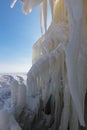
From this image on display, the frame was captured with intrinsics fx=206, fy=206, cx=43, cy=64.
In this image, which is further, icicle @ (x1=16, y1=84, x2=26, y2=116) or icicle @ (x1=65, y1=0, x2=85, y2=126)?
icicle @ (x1=16, y1=84, x2=26, y2=116)

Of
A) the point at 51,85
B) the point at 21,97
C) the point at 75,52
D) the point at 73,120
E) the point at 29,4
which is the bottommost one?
the point at 73,120

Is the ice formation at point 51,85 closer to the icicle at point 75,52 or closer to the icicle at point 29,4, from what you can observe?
the icicle at point 29,4

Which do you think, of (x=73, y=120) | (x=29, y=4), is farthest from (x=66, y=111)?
(x=29, y=4)

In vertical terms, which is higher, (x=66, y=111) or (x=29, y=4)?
(x=29, y=4)

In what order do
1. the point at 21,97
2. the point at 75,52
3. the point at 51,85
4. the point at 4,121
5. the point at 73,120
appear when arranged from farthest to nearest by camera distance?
1. the point at 21,97
2. the point at 51,85
3. the point at 73,120
4. the point at 4,121
5. the point at 75,52

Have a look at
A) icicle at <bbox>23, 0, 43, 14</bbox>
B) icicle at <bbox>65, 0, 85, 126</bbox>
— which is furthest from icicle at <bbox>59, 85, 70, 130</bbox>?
icicle at <bbox>23, 0, 43, 14</bbox>

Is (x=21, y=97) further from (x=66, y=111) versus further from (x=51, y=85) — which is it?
(x=66, y=111)

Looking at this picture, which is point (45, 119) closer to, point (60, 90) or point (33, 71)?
point (60, 90)

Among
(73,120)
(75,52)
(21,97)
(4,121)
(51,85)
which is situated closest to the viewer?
(75,52)

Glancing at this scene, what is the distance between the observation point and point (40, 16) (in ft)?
9.44

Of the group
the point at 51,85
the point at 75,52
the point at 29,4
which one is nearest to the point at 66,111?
the point at 51,85

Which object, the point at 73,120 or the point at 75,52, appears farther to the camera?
the point at 73,120

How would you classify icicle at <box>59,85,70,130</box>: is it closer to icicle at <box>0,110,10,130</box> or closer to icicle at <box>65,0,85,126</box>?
icicle at <box>0,110,10,130</box>

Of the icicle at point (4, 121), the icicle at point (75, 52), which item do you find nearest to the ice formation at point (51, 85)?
the icicle at point (4, 121)
